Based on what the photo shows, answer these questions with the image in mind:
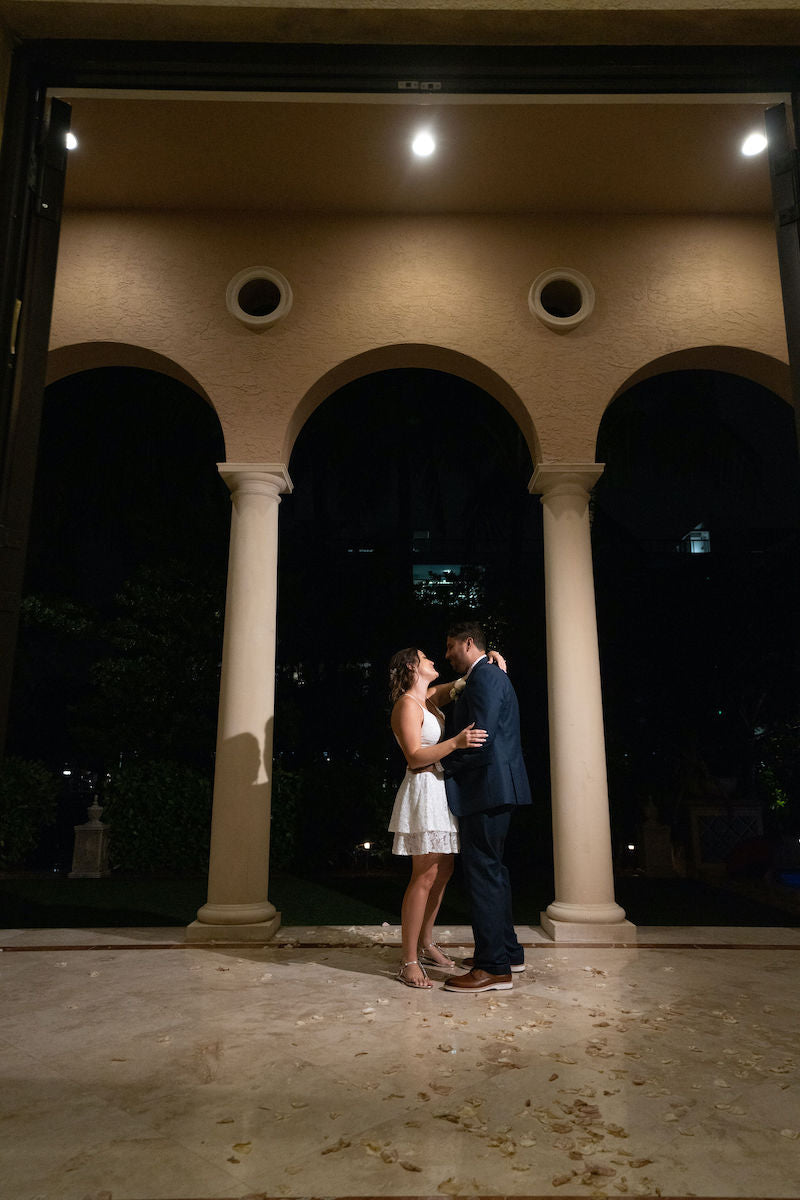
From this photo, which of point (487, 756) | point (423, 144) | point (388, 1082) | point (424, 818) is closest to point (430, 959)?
point (424, 818)

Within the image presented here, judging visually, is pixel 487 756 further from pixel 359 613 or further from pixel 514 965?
pixel 359 613

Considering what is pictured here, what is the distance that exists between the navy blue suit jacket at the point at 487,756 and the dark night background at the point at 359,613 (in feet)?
25.1

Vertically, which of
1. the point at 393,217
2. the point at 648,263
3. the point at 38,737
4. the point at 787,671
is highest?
the point at 393,217

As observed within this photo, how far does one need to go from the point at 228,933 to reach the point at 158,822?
610cm

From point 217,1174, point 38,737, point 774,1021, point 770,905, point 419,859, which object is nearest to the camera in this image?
point 217,1174

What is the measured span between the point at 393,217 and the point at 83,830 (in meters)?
9.70

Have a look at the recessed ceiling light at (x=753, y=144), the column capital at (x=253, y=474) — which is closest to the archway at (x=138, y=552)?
the column capital at (x=253, y=474)

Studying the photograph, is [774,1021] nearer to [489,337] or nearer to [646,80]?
[646,80]

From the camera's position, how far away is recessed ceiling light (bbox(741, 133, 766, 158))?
6496 millimetres

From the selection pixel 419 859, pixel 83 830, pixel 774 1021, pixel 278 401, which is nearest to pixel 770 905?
pixel 774 1021

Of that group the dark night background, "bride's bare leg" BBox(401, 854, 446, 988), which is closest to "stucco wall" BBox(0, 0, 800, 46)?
"bride's bare leg" BBox(401, 854, 446, 988)

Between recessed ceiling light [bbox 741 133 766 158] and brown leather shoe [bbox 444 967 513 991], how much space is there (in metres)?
7.05

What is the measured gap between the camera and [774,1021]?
4.12 m

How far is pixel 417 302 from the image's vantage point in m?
7.35
